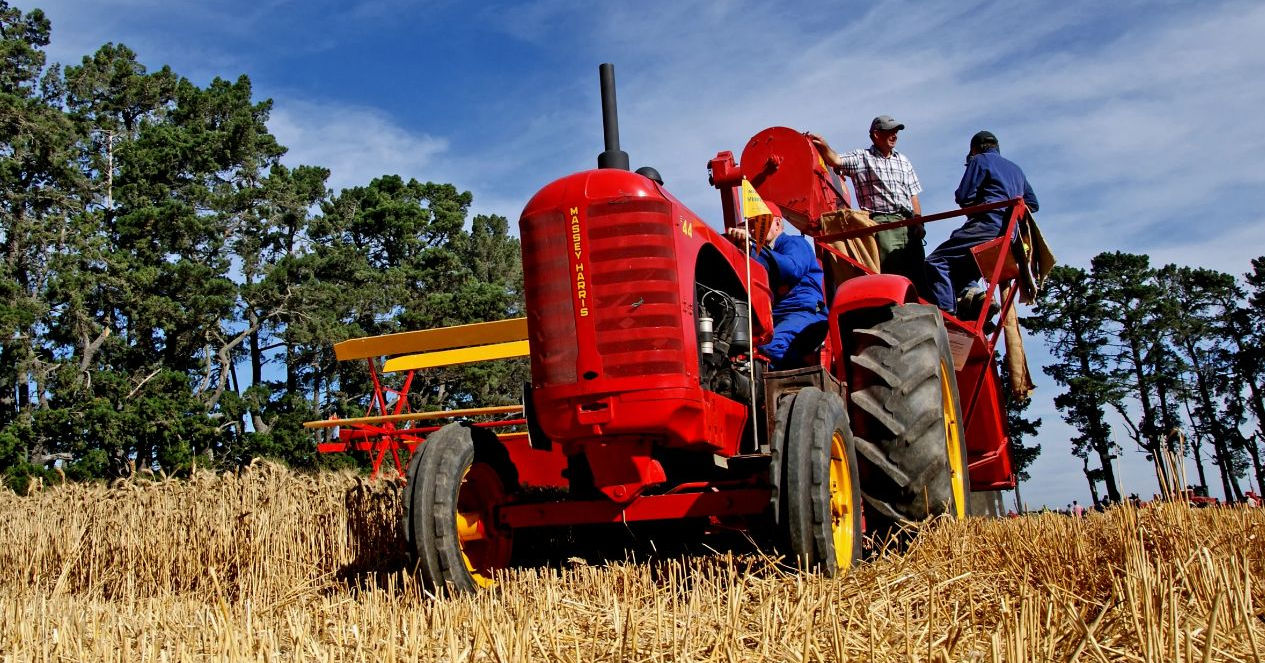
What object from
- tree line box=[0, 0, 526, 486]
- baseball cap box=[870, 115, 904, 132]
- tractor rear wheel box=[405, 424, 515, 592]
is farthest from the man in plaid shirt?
tree line box=[0, 0, 526, 486]

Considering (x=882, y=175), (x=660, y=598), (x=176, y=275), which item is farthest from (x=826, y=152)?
(x=176, y=275)

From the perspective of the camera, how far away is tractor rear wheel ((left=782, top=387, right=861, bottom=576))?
12.7 feet

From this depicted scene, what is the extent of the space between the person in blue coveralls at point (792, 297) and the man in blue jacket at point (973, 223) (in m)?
1.53

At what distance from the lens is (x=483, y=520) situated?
480cm

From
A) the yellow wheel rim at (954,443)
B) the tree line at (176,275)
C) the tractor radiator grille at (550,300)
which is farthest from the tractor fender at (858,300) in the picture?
the tree line at (176,275)

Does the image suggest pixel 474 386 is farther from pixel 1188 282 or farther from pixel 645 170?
pixel 645 170

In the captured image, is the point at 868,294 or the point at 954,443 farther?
the point at 954,443

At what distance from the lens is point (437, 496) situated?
4.43 m

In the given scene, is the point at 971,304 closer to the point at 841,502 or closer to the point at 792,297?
the point at 792,297

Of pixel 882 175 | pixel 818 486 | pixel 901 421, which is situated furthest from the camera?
pixel 882 175

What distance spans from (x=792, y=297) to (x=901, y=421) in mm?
1130

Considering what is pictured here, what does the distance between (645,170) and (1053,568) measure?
246cm

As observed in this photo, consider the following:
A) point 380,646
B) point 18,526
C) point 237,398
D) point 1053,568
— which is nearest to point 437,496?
point 380,646

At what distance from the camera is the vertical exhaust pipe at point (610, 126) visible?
4.64 meters
